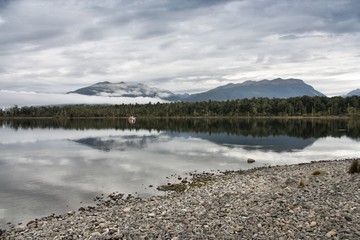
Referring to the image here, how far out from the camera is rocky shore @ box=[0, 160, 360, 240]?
2050 cm

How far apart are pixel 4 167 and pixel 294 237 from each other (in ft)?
182

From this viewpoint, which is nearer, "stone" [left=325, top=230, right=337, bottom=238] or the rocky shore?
"stone" [left=325, top=230, right=337, bottom=238]

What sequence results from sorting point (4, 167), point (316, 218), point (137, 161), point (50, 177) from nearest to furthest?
point (316, 218) < point (50, 177) < point (4, 167) < point (137, 161)

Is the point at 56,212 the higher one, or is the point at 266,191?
the point at 266,191

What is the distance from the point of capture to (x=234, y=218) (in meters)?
23.3

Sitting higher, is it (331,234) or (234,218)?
(331,234)

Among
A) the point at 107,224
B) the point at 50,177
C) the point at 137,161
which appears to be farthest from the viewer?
the point at 137,161

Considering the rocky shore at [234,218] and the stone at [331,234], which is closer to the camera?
the stone at [331,234]

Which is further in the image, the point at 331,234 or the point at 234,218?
the point at 234,218

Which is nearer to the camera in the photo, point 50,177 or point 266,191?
point 266,191

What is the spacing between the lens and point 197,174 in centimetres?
5134

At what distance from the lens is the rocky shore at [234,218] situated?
20.5 metres

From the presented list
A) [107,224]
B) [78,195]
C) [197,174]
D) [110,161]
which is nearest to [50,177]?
[78,195]

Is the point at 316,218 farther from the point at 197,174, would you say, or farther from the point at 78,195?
the point at 197,174
